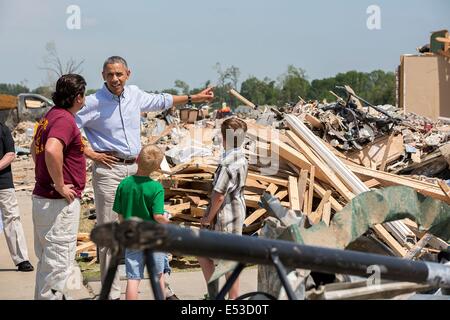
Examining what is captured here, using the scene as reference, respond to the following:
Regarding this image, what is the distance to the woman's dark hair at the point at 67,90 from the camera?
16.6 feet

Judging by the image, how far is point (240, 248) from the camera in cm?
246

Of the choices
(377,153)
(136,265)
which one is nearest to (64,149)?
(136,265)

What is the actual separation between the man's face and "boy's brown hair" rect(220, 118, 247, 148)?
106cm

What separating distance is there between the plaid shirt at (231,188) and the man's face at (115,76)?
118 centimetres

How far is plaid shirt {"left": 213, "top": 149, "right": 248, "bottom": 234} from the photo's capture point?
546cm

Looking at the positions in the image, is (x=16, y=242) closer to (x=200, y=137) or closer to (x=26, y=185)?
(x=200, y=137)

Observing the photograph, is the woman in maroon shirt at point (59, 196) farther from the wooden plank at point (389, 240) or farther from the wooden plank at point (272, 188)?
the wooden plank at point (272, 188)

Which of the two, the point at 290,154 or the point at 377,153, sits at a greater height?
the point at 290,154

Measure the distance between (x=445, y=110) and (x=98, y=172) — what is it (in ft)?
67.3

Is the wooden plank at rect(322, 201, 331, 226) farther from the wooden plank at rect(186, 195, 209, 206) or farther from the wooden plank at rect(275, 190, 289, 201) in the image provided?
the wooden plank at rect(186, 195, 209, 206)

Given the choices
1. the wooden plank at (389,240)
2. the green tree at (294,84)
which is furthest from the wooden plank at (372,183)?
the green tree at (294,84)

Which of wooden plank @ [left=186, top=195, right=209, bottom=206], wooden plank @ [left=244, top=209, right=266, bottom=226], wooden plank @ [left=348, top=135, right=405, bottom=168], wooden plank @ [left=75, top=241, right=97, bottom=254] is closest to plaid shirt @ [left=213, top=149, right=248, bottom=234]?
wooden plank @ [left=244, top=209, right=266, bottom=226]

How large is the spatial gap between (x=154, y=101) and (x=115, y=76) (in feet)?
1.98

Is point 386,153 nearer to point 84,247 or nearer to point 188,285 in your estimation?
point 84,247
